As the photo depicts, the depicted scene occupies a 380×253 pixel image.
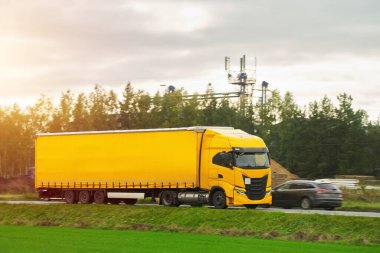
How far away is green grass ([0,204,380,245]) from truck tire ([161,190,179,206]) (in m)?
3.46

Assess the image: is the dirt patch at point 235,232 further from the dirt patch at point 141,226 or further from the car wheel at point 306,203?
the car wheel at point 306,203

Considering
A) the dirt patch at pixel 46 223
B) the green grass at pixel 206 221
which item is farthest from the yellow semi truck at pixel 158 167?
the dirt patch at pixel 46 223

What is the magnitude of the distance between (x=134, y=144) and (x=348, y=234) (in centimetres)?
1707

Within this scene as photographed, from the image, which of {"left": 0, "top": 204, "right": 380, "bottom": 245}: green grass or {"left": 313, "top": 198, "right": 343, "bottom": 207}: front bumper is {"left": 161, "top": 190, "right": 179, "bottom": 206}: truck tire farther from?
{"left": 313, "top": 198, "right": 343, "bottom": 207}: front bumper

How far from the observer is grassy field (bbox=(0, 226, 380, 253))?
21.8 meters

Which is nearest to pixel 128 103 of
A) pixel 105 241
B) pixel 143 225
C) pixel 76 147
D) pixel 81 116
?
pixel 81 116

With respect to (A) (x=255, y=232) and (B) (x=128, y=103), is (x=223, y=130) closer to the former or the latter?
(A) (x=255, y=232)

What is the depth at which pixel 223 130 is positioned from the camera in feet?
122

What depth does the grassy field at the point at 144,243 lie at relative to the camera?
21.8 metres

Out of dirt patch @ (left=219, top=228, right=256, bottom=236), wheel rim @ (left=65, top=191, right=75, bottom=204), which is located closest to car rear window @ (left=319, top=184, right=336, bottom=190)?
dirt patch @ (left=219, top=228, right=256, bottom=236)

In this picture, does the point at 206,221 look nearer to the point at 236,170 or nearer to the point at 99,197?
the point at 236,170

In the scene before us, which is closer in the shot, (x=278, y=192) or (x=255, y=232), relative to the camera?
(x=255, y=232)

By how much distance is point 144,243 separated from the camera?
2375cm

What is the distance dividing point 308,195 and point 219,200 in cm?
568
